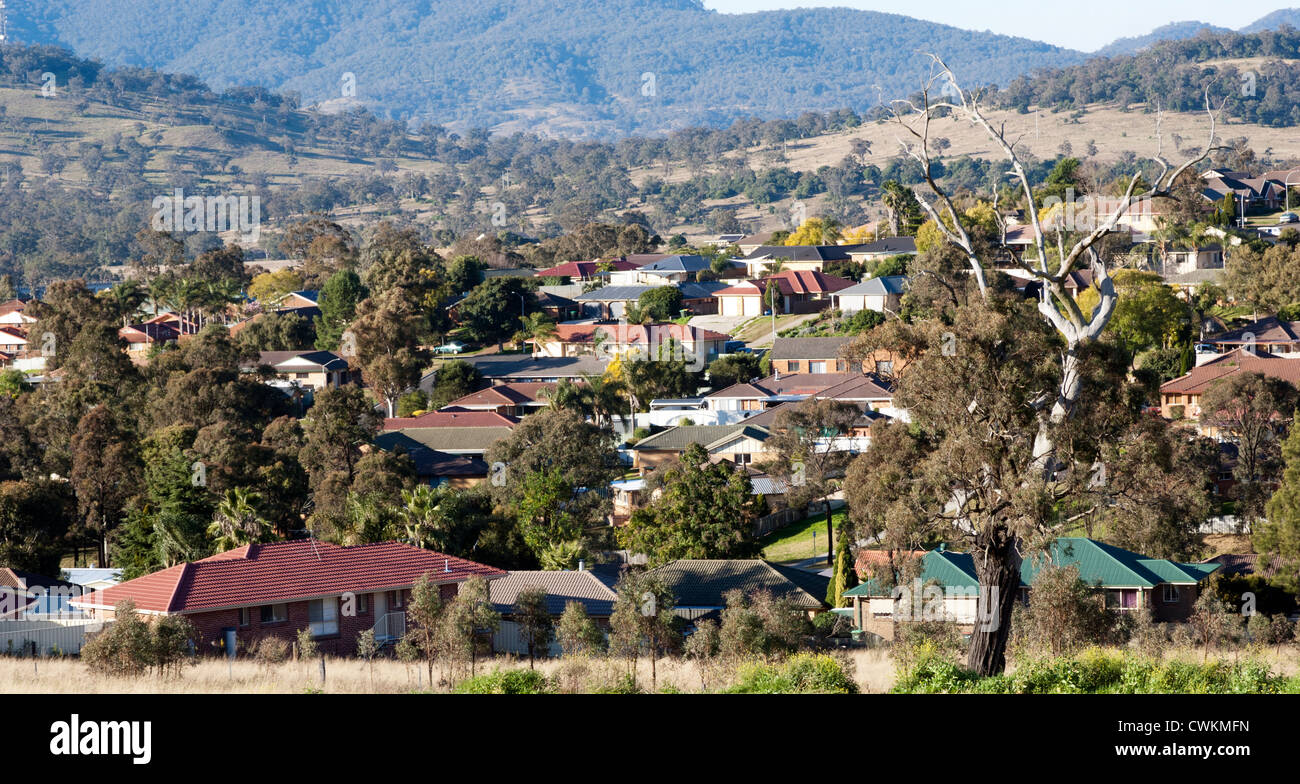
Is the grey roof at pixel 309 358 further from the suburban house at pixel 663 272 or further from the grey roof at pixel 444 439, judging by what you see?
the suburban house at pixel 663 272

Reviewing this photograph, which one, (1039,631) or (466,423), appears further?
(466,423)

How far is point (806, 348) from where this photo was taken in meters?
69.9

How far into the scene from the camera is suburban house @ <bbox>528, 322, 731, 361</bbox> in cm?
7281

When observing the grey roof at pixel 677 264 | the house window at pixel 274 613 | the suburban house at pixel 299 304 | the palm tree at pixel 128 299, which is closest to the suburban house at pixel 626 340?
the suburban house at pixel 299 304

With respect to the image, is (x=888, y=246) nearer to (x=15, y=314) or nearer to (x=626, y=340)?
(x=626, y=340)

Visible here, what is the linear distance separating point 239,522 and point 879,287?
48105 mm

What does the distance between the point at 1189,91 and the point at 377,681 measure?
192542 millimetres

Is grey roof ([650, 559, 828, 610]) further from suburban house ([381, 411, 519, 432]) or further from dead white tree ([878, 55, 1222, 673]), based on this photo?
suburban house ([381, 411, 519, 432])

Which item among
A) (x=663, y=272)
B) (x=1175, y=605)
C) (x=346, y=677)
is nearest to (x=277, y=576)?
(x=346, y=677)
